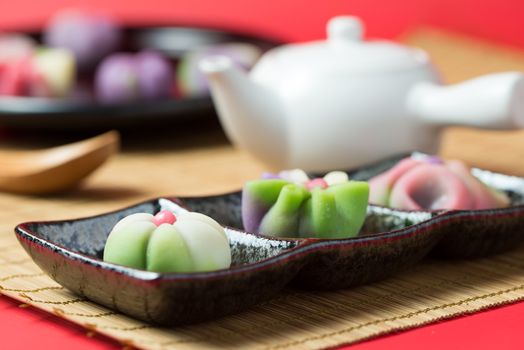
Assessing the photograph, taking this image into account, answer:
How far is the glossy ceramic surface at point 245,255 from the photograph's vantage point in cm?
83

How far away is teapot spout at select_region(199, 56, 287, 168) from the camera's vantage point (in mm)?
1327

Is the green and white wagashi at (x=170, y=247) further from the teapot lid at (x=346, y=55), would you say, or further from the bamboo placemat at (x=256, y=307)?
the teapot lid at (x=346, y=55)

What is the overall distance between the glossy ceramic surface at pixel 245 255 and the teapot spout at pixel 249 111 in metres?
0.28

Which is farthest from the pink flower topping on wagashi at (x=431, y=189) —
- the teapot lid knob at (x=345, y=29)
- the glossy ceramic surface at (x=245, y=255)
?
the teapot lid knob at (x=345, y=29)

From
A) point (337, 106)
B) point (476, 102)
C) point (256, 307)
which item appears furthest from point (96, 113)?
point (256, 307)

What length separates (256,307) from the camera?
925mm

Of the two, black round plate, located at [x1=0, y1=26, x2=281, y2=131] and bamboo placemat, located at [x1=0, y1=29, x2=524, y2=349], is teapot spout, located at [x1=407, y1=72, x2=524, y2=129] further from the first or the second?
black round plate, located at [x1=0, y1=26, x2=281, y2=131]

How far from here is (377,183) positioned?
1.12m

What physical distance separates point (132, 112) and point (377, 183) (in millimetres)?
512

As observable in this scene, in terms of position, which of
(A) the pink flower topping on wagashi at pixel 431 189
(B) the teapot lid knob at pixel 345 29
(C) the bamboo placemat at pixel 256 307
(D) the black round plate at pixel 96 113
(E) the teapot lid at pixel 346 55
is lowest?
(C) the bamboo placemat at pixel 256 307

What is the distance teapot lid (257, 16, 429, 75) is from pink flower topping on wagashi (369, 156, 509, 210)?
0.85 ft

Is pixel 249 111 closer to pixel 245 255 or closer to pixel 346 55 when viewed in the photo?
pixel 346 55

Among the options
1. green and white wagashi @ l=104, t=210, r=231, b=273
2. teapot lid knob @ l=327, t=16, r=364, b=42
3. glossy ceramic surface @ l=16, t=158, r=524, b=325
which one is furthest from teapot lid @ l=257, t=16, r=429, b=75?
green and white wagashi @ l=104, t=210, r=231, b=273

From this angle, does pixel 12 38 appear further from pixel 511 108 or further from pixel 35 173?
pixel 511 108
